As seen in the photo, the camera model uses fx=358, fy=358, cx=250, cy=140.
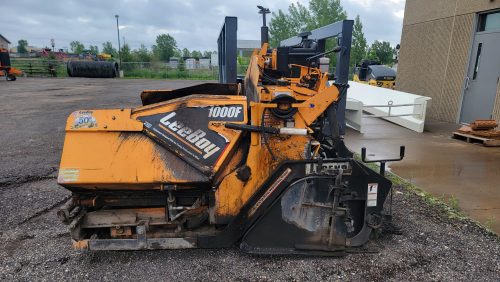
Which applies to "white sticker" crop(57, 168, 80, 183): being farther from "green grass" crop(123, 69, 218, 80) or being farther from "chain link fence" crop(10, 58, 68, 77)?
"chain link fence" crop(10, 58, 68, 77)

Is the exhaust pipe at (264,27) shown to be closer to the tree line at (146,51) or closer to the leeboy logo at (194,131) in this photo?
the leeboy logo at (194,131)

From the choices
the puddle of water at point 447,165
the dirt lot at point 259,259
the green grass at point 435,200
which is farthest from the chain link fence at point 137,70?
the dirt lot at point 259,259

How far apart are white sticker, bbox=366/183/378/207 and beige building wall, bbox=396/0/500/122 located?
6.60 meters

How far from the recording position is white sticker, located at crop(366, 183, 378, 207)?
3.13 m

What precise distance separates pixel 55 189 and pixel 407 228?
14.6 ft

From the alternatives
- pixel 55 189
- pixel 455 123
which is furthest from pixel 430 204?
pixel 455 123

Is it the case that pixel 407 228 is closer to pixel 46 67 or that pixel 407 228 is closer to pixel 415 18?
pixel 415 18

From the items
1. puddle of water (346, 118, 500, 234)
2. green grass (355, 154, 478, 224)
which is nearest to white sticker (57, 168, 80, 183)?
green grass (355, 154, 478, 224)

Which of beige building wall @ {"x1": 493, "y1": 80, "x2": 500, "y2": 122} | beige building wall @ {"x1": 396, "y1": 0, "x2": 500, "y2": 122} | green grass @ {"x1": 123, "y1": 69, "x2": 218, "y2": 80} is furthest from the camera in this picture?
green grass @ {"x1": 123, "y1": 69, "x2": 218, "y2": 80}

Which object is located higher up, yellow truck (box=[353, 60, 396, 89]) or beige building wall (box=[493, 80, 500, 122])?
yellow truck (box=[353, 60, 396, 89])

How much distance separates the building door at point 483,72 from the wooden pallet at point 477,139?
1.51 metres

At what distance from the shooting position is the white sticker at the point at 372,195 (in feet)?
10.3

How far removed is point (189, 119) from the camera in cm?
311

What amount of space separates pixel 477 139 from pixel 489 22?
341 centimetres
